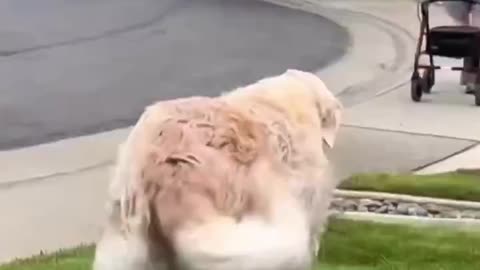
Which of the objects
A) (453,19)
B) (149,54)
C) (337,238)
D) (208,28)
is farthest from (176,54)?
(337,238)

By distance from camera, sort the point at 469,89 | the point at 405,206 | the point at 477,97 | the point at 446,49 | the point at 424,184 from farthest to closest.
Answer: the point at 469,89 → the point at 446,49 → the point at 477,97 → the point at 424,184 → the point at 405,206

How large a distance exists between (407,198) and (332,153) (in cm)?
76

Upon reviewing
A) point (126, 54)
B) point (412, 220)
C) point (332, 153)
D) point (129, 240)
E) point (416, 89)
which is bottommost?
point (126, 54)

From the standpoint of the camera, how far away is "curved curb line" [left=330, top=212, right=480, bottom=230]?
4.61 metres

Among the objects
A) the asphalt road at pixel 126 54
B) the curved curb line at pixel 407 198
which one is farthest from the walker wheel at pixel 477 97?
the curved curb line at pixel 407 198

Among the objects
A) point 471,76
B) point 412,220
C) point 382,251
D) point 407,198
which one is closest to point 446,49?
point 471,76

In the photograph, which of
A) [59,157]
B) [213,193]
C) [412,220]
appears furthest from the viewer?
[59,157]

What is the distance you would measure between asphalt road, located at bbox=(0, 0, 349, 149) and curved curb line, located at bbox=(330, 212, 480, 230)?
98.4 inches

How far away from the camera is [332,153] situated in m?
4.31

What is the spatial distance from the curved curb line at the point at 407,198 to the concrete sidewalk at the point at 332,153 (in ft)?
0.83

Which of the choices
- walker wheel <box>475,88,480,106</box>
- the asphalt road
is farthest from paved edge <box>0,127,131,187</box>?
walker wheel <box>475,88,480,106</box>

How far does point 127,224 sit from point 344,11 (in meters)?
9.73

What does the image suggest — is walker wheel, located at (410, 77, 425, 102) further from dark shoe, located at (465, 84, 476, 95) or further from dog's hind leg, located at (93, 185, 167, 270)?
dog's hind leg, located at (93, 185, 167, 270)

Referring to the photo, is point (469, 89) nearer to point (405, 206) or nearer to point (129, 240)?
point (405, 206)
